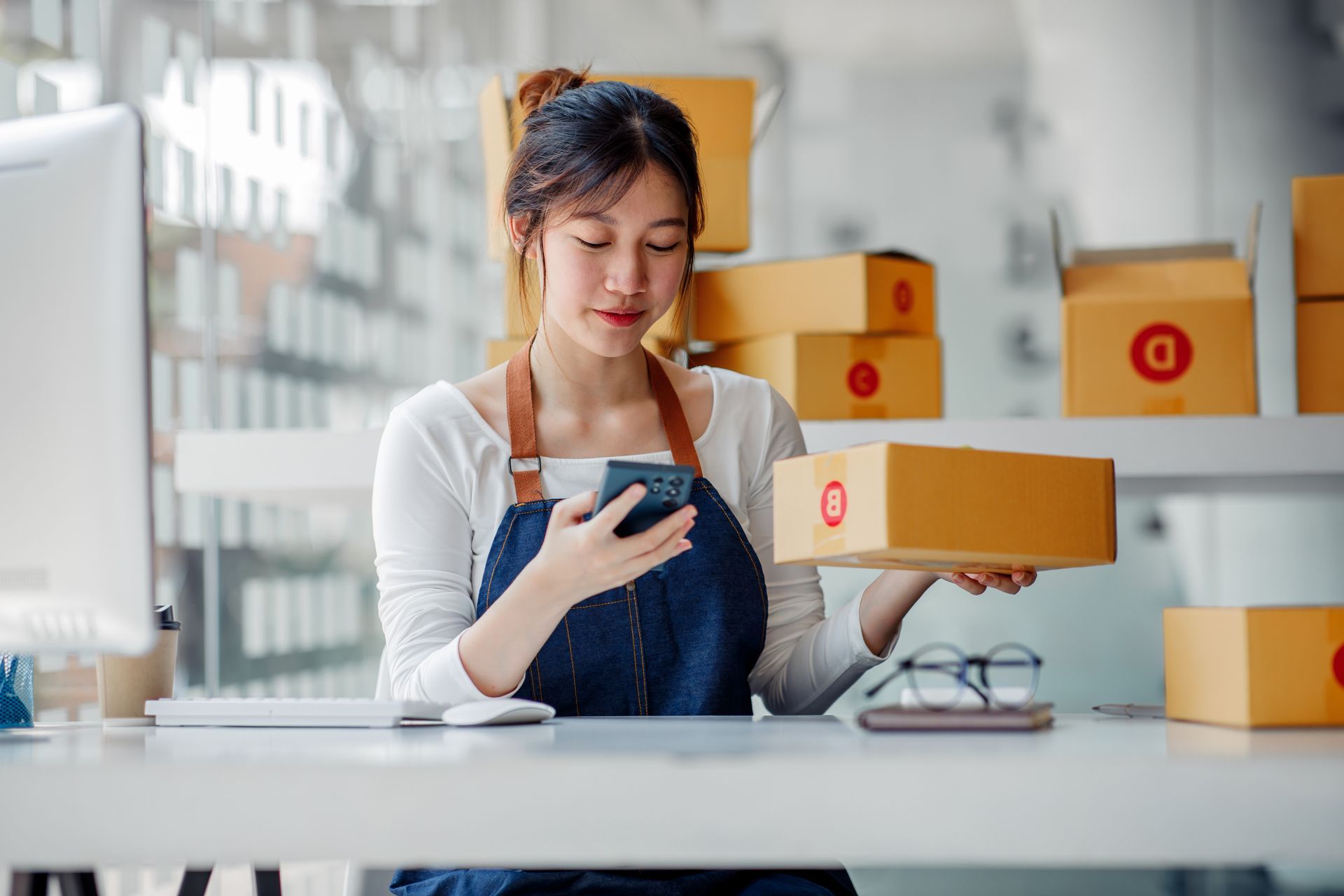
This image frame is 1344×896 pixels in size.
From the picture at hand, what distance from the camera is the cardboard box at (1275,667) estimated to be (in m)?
0.87

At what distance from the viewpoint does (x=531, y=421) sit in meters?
1.41

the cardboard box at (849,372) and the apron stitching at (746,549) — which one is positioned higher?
the cardboard box at (849,372)

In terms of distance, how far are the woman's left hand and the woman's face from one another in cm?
46

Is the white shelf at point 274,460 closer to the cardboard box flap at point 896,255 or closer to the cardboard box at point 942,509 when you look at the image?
the cardboard box flap at point 896,255

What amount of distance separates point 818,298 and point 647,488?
1.01 m

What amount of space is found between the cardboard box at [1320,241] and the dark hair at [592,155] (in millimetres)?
932

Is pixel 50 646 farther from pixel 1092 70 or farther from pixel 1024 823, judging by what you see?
pixel 1092 70

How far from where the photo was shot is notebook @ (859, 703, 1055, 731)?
83 cm

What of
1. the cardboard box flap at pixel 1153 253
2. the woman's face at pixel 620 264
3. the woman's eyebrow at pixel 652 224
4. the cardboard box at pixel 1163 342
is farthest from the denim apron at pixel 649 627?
the cardboard box flap at pixel 1153 253

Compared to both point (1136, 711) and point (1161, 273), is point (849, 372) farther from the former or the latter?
point (1136, 711)

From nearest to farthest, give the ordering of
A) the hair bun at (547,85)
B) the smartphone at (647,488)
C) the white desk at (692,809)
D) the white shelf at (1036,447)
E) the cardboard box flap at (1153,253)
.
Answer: the white desk at (692,809)
the smartphone at (647,488)
the hair bun at (547,85)
the white shelf at (1036,447)
the cardboard box flap at (1153,253)

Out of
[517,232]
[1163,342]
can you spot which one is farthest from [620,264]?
[1163,342]

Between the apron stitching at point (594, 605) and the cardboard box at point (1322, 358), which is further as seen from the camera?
the cardboard box at point (1322, 358)

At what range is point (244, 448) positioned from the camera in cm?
183
